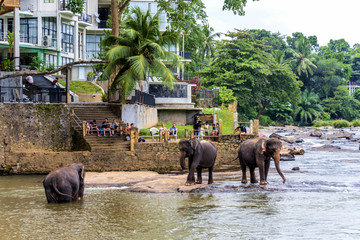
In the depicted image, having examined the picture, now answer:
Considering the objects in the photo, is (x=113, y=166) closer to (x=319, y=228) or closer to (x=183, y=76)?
(x=319, y=228)

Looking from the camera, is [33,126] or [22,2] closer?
[33,126]

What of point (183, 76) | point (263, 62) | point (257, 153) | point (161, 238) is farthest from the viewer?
point (263, 62)

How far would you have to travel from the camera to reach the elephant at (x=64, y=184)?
1778cm

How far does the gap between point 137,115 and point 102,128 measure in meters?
3.85

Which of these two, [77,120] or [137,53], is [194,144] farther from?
[137,53]

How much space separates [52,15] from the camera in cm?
4738

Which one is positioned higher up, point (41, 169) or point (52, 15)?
point (52, 15)

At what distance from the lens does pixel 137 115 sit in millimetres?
32281

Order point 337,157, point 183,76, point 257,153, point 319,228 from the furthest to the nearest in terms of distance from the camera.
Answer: point 183,76, point 337,157, point 257,153, point 319,228

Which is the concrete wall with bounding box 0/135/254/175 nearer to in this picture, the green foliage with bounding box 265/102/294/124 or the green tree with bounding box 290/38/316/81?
the green foliage with bounding box 265/102/294/124

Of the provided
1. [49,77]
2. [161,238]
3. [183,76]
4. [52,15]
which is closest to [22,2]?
[52,15]

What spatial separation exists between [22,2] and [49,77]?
9.15 metres

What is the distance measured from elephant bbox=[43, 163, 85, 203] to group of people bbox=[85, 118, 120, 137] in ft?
31.3

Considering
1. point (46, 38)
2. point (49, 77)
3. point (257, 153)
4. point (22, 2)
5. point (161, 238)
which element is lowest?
point (161, 238)
